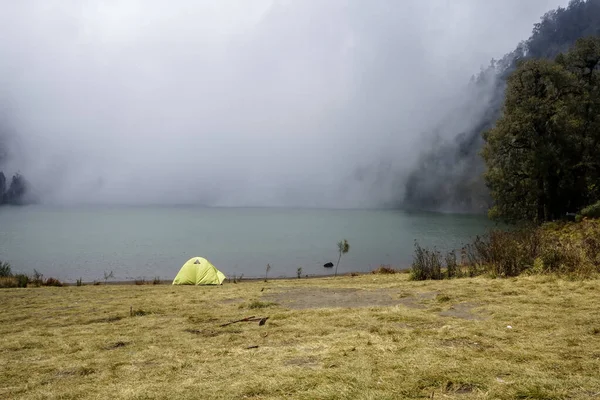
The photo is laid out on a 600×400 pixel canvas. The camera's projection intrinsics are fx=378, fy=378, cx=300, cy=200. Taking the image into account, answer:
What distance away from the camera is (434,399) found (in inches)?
139

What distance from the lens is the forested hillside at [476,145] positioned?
153875 millimetres

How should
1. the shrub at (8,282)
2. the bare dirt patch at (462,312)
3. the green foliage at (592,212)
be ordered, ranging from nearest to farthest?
the bare dirt patch at (462,312) → the shrub at (8,282) → the green foliage at (592,212)

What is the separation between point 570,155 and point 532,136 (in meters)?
4.18

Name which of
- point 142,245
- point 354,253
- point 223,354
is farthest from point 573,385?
point 142,245

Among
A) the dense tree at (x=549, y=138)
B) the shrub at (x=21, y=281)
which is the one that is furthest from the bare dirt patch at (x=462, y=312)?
the dense tree at (x=549, y=138)

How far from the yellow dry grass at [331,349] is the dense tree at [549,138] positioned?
2330 centimetres

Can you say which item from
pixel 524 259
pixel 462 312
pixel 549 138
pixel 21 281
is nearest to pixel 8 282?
pixel 21 281

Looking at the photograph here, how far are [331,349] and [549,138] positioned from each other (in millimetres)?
30875

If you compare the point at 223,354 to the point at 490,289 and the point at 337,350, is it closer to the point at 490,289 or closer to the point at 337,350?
the point at 337,350

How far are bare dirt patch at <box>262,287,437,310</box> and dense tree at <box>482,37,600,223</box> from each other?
24124 millimetres

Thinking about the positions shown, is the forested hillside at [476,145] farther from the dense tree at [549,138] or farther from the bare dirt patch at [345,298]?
the bare dirt patch at [345,298]

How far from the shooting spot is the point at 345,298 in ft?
32.5

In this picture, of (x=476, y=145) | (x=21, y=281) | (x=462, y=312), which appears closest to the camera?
(x=462, y=312)

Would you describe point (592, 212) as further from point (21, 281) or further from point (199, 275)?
point (21, 281)
